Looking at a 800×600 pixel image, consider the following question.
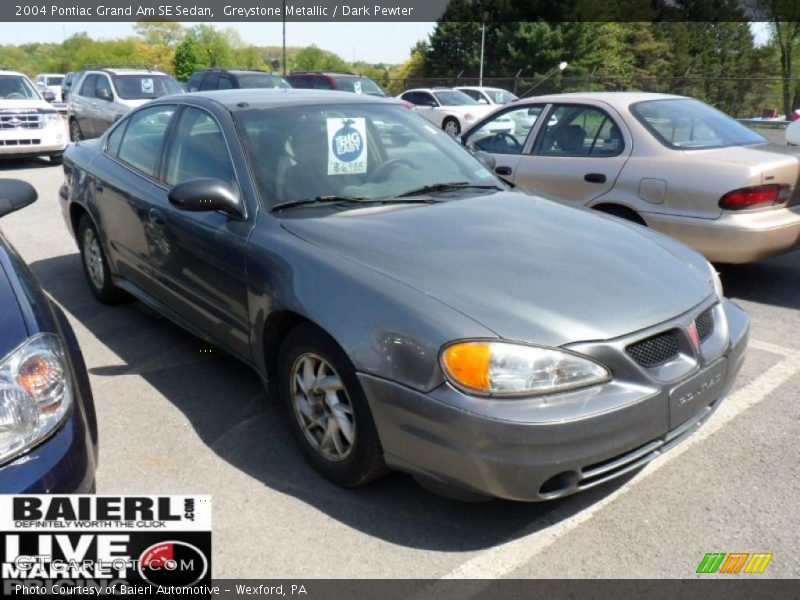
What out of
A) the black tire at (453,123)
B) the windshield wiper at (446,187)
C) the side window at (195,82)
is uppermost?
the side window at (195,82)

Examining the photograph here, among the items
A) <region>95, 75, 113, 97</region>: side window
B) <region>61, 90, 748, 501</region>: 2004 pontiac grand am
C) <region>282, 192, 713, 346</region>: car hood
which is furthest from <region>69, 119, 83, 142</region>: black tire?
<region>282, 192, 713, 346</region>: car hood

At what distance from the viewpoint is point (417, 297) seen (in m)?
2.66

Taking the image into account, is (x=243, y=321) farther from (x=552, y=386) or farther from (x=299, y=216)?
(x=552, y=386)

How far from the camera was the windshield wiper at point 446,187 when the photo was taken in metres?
3.73

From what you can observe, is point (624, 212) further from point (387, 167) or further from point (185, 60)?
point (185, 60)

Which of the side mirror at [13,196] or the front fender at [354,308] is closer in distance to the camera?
the front fender at [354,308]

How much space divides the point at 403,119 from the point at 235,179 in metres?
1.19

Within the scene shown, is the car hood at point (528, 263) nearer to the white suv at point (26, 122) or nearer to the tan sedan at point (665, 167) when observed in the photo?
the tan sedan at point (665, 167)

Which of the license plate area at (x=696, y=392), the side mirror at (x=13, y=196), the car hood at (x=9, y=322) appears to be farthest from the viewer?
the side mirror at (x=13, y=196)

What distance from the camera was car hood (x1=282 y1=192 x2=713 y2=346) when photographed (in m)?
2.61

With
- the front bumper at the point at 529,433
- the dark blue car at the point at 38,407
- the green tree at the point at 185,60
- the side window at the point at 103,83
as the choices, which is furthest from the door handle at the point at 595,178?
the green tree at the point at 185,60

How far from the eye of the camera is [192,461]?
3299 mm

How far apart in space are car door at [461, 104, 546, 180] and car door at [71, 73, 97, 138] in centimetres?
1089

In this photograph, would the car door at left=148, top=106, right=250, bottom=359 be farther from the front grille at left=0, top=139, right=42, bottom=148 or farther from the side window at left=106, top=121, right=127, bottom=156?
Answer: the front grille at left=0, top=139, right=42, bottom=148
